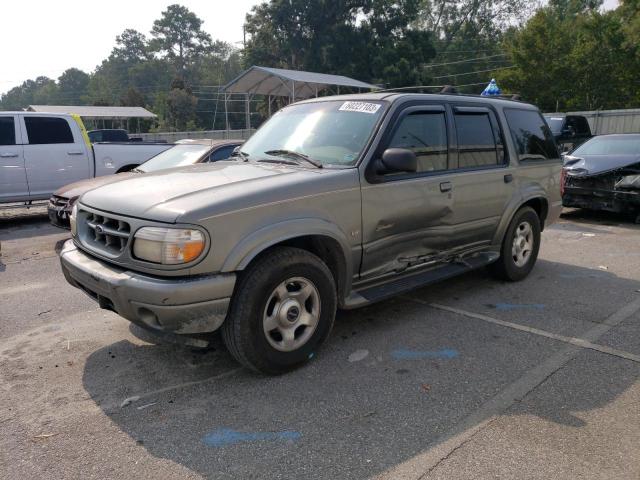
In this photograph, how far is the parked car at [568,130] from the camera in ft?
51.0

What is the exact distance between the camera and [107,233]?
3379 mm

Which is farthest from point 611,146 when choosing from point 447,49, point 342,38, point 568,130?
point 447,49

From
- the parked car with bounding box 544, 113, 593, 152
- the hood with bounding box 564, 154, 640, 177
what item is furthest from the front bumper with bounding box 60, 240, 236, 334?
the parked car with bounding box 544, 113, 593, 152

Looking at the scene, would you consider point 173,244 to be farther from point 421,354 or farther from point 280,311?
point 421,354

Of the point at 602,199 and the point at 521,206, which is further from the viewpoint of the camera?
the point at 602,199

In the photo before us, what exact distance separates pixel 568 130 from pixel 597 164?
287 inches

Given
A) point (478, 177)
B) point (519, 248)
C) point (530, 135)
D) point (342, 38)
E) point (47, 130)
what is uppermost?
point (342, 38)

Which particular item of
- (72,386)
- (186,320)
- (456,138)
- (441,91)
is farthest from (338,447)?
(441,91)

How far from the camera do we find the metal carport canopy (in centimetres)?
2219

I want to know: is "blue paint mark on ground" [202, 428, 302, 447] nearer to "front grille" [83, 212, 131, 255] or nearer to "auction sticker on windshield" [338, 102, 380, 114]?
"front grille" [83, 212, 131, 255]

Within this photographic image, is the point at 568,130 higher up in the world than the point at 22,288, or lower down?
higher up

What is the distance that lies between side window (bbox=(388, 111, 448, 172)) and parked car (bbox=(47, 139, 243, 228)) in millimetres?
3691

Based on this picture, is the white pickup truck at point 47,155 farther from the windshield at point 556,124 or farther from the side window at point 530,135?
the windshield at point 556,124

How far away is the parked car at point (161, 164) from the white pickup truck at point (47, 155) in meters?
1.78
